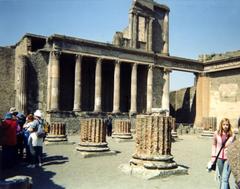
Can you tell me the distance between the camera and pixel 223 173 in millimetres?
5621

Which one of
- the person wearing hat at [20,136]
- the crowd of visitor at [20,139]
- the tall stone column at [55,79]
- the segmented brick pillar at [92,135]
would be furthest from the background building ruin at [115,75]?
the crowd of visitor at [20,139]

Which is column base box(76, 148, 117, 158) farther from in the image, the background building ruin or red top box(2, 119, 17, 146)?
the background building ruin

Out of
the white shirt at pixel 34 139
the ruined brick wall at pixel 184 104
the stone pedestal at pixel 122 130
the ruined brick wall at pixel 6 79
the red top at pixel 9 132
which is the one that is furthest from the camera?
the ruined brick wall at pixel 184 104

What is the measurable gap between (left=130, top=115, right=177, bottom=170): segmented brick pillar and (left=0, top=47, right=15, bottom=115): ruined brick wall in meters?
21.1

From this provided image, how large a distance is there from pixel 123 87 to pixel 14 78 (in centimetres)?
974

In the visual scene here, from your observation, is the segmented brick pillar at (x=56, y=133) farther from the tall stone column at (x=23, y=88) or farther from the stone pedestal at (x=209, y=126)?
the stone pedestal at (x=209, y=126)

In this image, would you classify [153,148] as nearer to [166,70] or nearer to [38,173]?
[38,173]

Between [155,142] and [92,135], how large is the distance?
12.3 ft

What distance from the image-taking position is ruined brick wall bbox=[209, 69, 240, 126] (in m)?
29.2

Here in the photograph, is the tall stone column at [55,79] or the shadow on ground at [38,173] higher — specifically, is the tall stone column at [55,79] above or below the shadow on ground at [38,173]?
above

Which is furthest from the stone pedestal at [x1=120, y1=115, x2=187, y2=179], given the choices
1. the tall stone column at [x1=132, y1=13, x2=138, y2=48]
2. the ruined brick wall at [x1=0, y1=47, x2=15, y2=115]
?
the tall stone column at [x1=132, y1=13, x2=138, y2=48]

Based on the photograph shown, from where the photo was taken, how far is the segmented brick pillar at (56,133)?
1462cm

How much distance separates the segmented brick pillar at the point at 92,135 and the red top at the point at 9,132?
321 centimetres

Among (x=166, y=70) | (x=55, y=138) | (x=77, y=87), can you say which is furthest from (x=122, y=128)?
(x=166, y=70)
